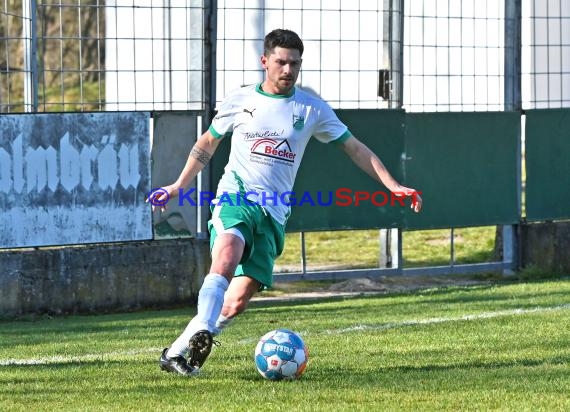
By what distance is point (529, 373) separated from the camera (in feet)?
24.7

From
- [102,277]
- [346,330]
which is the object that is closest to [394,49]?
[102,277]

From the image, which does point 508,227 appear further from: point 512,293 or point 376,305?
point 376,305

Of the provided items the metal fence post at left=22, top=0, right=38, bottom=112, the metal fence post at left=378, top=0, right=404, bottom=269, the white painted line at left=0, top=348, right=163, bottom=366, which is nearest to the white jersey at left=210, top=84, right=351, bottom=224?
the white painted line at left=0, top=348, right=163, bottom=366

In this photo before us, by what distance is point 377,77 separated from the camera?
45.5ft

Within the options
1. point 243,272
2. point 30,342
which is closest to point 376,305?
point 30,342

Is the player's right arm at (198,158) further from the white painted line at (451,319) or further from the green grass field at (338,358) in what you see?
the white painted line at (451,319)

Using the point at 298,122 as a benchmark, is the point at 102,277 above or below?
below

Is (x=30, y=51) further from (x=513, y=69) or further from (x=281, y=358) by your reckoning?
Answer: (x=281, y=358)

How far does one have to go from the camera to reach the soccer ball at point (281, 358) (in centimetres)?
734

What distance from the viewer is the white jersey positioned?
7.84 m

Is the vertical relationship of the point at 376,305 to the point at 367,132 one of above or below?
below

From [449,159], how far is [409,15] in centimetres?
161

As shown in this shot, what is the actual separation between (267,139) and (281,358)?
4.51 ft

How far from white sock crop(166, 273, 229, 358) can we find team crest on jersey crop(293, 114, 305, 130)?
110 centimetres
